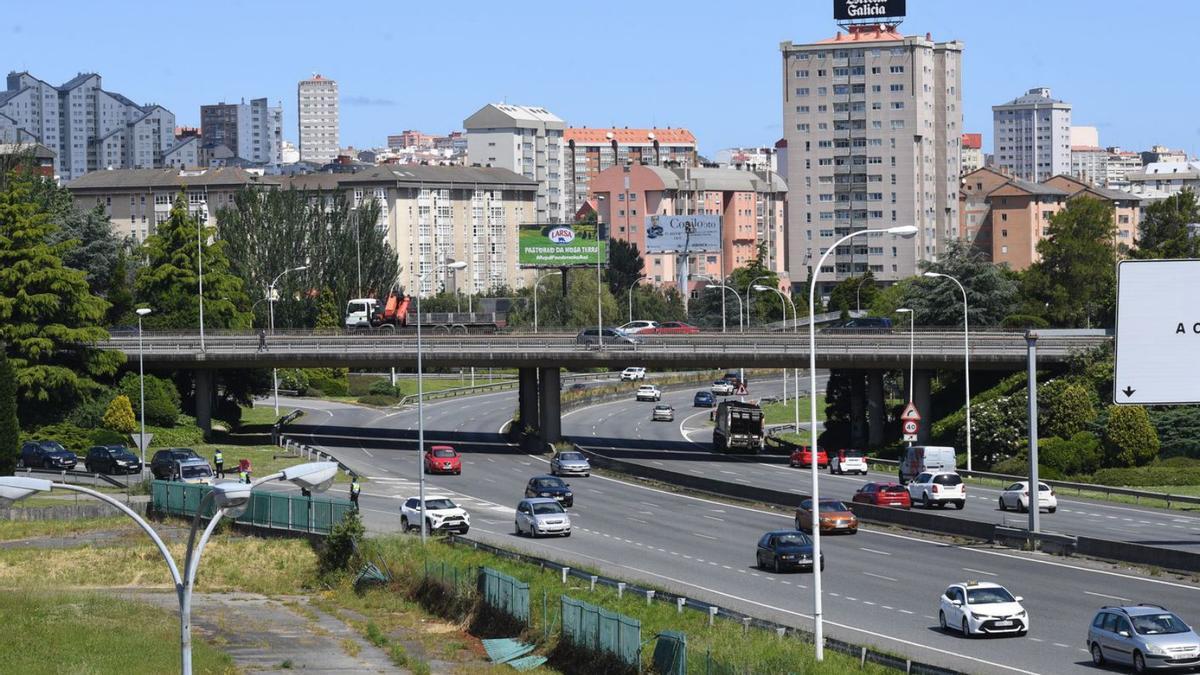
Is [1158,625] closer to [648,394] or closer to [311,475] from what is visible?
[311,475]

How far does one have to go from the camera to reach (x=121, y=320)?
387 feet

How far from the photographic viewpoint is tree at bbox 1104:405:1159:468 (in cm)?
7531

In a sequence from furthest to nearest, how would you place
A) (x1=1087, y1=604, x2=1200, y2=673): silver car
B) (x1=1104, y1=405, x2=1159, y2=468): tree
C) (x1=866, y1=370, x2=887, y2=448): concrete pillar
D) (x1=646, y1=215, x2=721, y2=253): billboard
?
(x1=646, y1=215, x2=721, y2=253): billboard < (x1=866, y1=370, x2=887, y2=448): concrete pillar < (x1=1104, y1=405, x2=1159, y2=468): tree < (x1=1087, y1=604, x2=1200, y2=673): silver car

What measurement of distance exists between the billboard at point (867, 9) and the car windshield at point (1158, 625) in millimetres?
150263

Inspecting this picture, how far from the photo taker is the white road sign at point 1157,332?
40188mm

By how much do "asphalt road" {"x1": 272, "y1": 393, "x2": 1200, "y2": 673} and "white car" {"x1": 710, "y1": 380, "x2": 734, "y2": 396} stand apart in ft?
178

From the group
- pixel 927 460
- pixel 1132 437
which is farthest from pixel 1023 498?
pixel 1132 437

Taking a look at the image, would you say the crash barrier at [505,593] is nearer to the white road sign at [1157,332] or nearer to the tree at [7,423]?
the white road sign at [1157,332]

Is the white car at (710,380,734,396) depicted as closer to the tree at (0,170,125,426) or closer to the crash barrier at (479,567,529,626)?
the tree at (0,170,125,426)

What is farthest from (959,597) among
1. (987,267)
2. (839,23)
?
(839,23)

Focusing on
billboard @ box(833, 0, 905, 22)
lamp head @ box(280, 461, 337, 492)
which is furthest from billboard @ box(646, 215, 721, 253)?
lamp head @ box(280, 461, 337, 492)

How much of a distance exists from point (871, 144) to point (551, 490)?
119828 mm

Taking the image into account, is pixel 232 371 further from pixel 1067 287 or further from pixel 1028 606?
pixel 1028 606

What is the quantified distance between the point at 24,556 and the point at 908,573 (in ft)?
98.9
